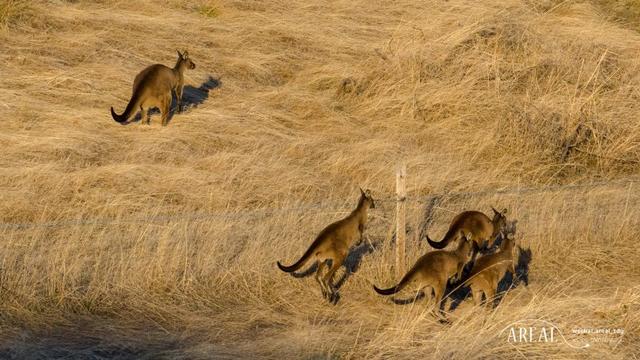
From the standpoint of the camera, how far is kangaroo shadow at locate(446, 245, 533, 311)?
8492 mm

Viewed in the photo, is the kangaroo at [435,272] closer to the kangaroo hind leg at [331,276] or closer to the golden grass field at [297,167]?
the golden grass field at [297,167]

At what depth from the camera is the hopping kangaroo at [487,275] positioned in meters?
8.21

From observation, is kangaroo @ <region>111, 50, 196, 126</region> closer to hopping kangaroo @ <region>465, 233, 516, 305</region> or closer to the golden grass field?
the golden grass field

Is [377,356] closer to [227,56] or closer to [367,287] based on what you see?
[367,287]

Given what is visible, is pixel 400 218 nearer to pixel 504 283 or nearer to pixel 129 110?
pixel 504 283

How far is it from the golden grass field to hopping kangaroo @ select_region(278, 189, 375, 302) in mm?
171

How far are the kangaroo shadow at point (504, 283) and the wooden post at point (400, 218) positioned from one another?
578mm

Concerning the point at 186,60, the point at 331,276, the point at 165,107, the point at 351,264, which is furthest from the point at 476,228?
the point at 186,60

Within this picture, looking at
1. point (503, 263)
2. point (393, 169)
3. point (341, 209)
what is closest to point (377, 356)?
point (503, 263)

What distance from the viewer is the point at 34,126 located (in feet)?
40.2

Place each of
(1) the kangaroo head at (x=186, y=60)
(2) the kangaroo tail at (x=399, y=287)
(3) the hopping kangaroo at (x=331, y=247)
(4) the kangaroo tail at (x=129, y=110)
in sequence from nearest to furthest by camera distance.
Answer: (2) the kangaroo tail at (x=399, y=287) → (3) the hopping kangaroo at (x=331, y=247) → (4) the kangaroo tail at (x=129, y=110) → (1) the kangaroo head at (x=186, y=60)

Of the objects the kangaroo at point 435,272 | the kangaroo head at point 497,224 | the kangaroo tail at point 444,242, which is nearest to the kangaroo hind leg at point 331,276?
the kangaroo at point 435,272

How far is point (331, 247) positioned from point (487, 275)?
1.36 metres

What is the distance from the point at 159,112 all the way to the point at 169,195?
10.5 ft
